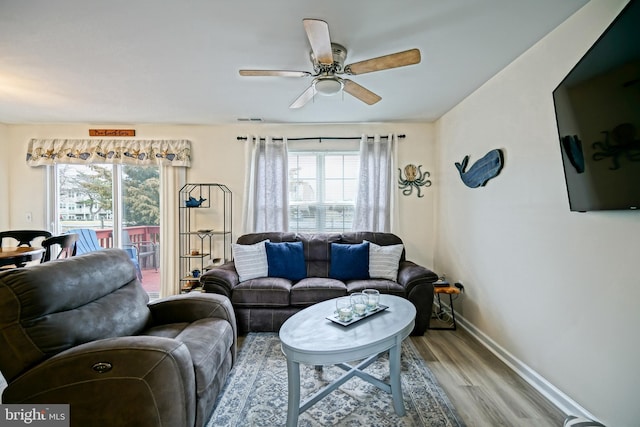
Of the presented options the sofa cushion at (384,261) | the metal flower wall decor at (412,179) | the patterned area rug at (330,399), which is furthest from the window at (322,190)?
the patterned area rug at (330,399)

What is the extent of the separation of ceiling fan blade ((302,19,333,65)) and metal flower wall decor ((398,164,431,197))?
2475 mm

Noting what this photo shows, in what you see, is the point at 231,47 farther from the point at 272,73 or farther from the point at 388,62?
the point at 388,62

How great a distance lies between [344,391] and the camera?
2104 millimetres

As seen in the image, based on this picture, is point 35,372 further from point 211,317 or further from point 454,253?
point 454,253

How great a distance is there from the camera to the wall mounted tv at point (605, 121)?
124 cm

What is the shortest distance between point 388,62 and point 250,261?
8.04 feet

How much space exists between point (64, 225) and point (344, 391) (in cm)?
452

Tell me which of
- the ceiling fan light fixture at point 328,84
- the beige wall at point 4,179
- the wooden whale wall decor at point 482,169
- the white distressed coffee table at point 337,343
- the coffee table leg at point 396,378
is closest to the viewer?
the white distressed coffee table at point 337,343

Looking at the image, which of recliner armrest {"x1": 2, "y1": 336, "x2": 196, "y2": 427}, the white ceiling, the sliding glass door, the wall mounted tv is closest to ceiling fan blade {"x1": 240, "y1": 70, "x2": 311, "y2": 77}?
the white ceiling

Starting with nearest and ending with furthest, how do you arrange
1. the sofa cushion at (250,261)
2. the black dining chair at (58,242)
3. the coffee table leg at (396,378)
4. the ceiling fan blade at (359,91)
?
the coffee table leg at (396,378) < the ceiling fan blade at (359,91) < the black dining chair at (58,242) < the sofa cushion at (250,261)

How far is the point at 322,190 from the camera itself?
13.9 ft

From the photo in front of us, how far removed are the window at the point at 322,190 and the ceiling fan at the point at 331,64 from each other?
1731 millimetres

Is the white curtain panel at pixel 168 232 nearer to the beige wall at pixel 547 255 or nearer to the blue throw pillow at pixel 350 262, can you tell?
the blue throw pillow at pixel 350 262

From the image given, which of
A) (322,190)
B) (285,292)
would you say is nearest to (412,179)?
(322,190)
